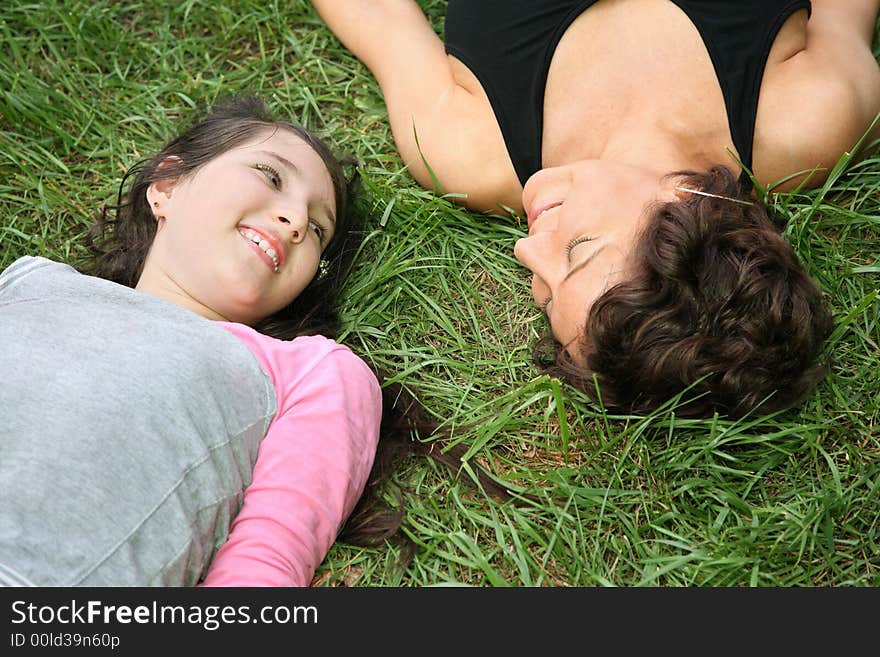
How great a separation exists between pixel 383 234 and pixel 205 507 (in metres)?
1.07

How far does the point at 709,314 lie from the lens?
202cm

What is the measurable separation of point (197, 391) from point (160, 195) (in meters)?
0.74

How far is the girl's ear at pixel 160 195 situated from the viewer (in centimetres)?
239

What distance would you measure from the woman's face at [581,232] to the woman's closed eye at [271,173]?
2.15 feet

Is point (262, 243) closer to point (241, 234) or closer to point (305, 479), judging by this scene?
point (241, 234)

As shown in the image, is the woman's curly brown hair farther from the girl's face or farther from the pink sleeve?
the girl's face

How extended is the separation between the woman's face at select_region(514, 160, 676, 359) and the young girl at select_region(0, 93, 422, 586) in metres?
0.52

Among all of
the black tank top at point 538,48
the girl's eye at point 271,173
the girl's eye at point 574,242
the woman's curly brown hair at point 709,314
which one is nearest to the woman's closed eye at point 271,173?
the girl's eye at point 271,173

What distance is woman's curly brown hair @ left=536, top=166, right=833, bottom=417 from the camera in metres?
2.01

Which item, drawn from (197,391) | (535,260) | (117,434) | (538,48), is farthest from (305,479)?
(538,48)

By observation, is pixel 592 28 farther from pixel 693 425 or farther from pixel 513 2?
pixel 693 425

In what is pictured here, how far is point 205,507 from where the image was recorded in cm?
191

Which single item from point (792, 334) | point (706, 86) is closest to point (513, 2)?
point (706, 86)

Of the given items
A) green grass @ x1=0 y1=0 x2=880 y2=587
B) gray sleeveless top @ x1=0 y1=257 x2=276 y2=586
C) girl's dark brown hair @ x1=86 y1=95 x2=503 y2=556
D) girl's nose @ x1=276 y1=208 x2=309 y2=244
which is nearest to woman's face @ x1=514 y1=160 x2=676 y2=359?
green grass @ x1=0 y1=0 x2=880 y2=587
